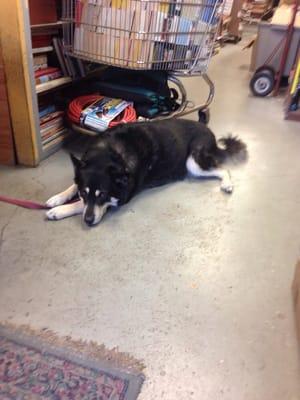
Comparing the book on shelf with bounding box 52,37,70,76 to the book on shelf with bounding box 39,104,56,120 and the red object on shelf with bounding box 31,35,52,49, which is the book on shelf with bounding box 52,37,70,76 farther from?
the book on shelf with bounding box 39,104,56,120

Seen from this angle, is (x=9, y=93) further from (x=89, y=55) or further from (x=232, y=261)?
(x=232, y=261)

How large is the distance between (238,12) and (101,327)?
5377 mm

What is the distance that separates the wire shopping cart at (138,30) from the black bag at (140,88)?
0.19 m

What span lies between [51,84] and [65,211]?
2.43ft

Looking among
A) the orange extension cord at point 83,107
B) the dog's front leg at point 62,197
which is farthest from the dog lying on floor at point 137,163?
the orange extension cord at point 83,107

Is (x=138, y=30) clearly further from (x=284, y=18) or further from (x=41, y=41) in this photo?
(x=284, y=18)

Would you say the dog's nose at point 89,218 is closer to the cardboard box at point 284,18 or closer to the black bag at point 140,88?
the black bag at point 140,88

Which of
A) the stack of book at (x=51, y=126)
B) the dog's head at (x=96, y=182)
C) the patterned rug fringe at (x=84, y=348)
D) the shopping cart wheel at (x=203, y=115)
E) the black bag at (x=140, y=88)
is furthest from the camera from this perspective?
the shopping cart wheel at (x=203, y=115)

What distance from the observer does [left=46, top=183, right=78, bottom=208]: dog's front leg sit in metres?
1.55

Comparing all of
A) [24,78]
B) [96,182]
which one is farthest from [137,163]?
[24,78]

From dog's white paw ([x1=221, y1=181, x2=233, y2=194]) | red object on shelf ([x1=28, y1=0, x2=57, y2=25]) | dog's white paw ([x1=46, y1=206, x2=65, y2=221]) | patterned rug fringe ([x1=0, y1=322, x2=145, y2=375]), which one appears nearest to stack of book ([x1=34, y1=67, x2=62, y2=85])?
red object on shelf ([x1=28, y1=0, x2=57, y2=25])

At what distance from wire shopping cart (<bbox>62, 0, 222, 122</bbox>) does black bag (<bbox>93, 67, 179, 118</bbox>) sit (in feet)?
0.62

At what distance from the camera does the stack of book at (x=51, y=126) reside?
6.31ft

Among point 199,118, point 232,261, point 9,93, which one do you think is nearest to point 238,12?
point 199,118
